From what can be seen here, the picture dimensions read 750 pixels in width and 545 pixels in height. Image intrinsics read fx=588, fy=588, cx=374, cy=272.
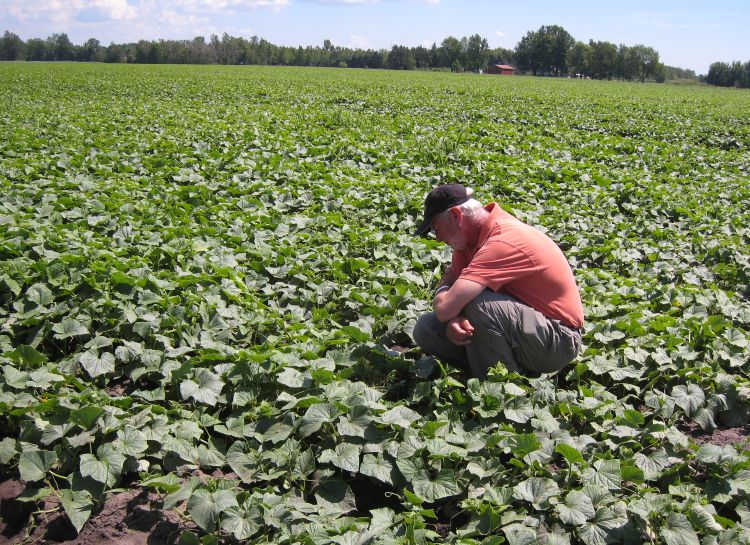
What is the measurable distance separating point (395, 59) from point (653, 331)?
110 meters

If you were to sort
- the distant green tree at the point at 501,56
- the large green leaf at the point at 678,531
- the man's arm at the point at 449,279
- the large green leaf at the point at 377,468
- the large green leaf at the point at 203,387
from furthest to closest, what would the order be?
the distant green tree at the point at 501,56
the man's arm at the point at 449,279
the large green leaf at the point at 203,387
the large green leaf at the point at 377,468
the large green leaf at the point at 678,531

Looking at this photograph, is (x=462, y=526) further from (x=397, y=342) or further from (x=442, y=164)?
(x=442, y=164)

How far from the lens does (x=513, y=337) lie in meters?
3.48

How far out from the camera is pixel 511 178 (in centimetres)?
909

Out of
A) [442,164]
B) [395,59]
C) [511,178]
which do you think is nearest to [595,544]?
[511,178]

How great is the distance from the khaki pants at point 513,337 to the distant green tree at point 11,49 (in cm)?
13704

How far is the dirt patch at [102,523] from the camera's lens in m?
2.59

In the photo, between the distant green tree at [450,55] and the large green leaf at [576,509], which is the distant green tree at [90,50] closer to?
the distant green tree at [450,55]

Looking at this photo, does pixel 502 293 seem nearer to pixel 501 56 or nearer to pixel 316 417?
pixel 316 417

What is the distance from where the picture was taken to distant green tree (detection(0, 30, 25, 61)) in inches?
4483

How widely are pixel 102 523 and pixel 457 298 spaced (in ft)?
6.87

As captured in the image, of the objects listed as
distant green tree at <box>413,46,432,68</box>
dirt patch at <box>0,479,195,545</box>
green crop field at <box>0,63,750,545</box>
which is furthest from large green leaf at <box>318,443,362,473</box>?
distant green tree at <box>413,46,432,68</box>

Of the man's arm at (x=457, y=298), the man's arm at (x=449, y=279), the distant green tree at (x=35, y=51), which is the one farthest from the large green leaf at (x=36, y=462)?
the distant green tree at (x=35, y=51)

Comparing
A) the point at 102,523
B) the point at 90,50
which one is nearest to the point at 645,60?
the point at 90,50
